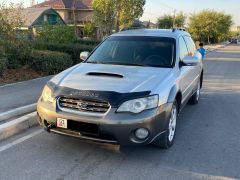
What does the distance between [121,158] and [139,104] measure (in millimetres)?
860

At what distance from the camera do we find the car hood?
453cm

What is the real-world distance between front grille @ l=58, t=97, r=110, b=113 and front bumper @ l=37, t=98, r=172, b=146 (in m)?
0.07

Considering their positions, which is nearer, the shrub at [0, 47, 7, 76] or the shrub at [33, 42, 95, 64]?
the shrub at [0, 47, 7, 76]

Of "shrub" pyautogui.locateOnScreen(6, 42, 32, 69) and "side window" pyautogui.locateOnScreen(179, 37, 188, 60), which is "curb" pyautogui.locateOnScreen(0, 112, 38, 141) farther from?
"shrub" pyautogui.locateOnScreen(6, 42, 32, 69)

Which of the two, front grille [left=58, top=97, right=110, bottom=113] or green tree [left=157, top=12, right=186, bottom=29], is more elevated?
green tree [left=157, top=12, right=186, bottom=29]

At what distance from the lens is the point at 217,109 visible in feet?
25.8

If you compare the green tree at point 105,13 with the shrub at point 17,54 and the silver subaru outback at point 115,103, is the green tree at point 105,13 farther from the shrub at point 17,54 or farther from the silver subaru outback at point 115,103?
the silver subaru outback at point 115,103

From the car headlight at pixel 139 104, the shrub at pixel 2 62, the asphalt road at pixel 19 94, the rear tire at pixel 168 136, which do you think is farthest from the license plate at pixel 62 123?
the shrub at pixel 2 62

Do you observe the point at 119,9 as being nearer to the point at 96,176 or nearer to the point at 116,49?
the point at 116,49

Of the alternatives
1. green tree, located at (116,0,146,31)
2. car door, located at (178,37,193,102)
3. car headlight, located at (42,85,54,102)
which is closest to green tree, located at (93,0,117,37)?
green tree, located at (116,0,146,31)

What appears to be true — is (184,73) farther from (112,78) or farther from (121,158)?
(121,158)

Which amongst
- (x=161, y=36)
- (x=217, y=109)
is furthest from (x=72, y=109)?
(x=217, y=109)

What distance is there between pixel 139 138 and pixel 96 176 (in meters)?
0.74

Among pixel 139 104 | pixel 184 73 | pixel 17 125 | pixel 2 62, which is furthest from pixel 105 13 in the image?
pixel 139 104
